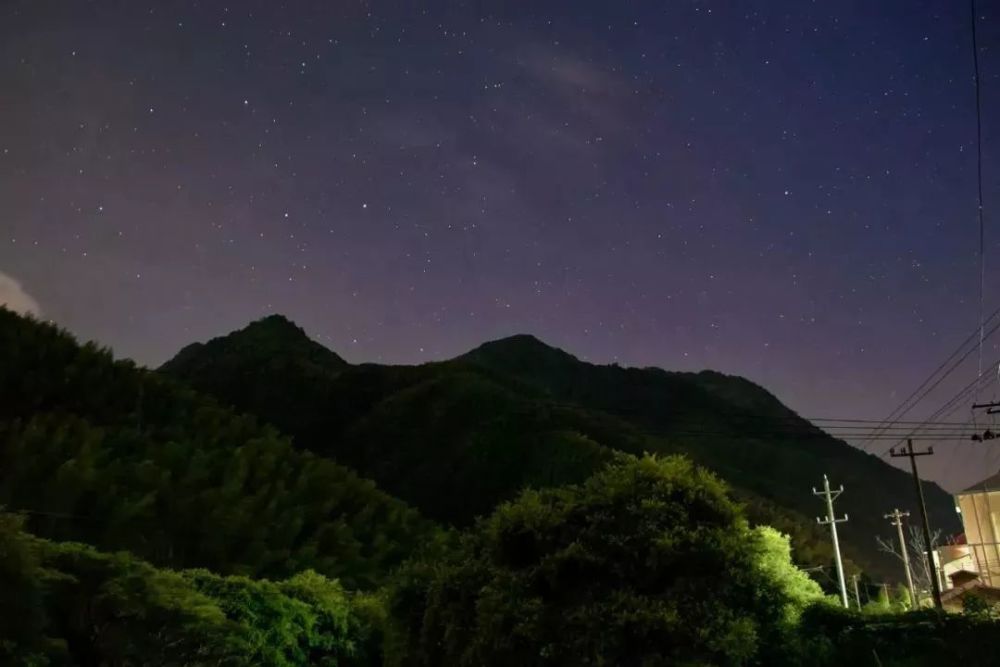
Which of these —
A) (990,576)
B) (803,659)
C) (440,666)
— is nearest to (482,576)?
(440,666)

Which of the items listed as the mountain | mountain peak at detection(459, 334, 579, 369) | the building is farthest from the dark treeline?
mountain peak at detection(459, 334, 579, 369)

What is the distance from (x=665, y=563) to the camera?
43.3 feet

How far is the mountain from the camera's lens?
6775cm

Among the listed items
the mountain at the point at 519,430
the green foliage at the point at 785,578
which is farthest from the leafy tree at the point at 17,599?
the mountain at the point at 519,430

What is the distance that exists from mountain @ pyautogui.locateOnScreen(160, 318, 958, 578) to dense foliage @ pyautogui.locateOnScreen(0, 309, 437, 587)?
70.7 ft

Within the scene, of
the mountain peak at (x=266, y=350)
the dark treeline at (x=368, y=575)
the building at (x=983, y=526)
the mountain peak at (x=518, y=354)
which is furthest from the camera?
the mountain peak at (x=518, y=354)

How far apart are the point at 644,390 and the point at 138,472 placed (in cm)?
14594

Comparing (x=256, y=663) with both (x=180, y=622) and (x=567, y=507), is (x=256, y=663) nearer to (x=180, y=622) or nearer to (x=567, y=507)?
(x=180, y=622)

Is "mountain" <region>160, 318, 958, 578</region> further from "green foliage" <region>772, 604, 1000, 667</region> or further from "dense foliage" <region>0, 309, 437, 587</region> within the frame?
"green foliage" <region>772, 604, 1000, 667</region>

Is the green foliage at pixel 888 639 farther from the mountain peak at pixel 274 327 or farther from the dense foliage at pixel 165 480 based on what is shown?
the mountain peak at pixel 274 327

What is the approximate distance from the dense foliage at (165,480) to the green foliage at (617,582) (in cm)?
1526

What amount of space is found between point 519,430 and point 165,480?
4368 centimetres

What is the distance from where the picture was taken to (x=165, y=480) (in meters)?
29.8

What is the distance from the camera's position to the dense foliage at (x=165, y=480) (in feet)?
84.6
